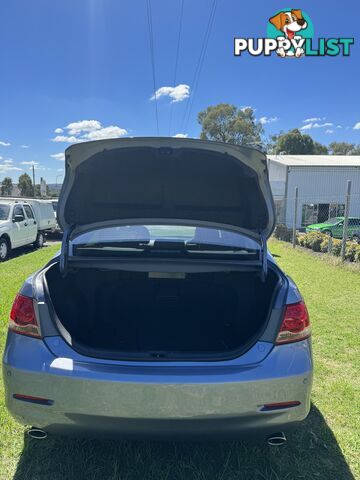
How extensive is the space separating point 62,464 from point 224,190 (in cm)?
218

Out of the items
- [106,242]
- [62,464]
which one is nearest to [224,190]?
[106,242]

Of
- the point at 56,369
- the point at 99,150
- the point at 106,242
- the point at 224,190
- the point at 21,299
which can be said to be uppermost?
the point at 99,150

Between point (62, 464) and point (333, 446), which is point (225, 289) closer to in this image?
point (333, 446)

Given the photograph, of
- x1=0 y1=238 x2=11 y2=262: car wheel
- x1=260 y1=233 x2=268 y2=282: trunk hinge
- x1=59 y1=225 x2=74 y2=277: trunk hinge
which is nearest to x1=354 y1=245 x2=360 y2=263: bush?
x1=260 y1=233 x2=268 y2=282: trunk hinge

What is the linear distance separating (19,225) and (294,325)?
436 inches

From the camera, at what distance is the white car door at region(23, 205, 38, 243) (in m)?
12.2

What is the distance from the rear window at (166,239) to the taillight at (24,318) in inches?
24.2

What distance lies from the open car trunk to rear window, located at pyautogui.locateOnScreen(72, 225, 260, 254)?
7.9 inches

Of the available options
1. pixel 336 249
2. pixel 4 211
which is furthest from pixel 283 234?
pixel 4 211

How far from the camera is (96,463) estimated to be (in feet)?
7.40

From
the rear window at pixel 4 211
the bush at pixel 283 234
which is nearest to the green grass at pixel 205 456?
the rear window at pixel 4 211

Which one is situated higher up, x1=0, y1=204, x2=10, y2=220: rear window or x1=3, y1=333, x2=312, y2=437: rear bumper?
x1=0, y1=204, x2=10, y2=220: rear window

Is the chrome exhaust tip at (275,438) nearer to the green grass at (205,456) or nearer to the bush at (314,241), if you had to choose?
the green grass at (205,456)
